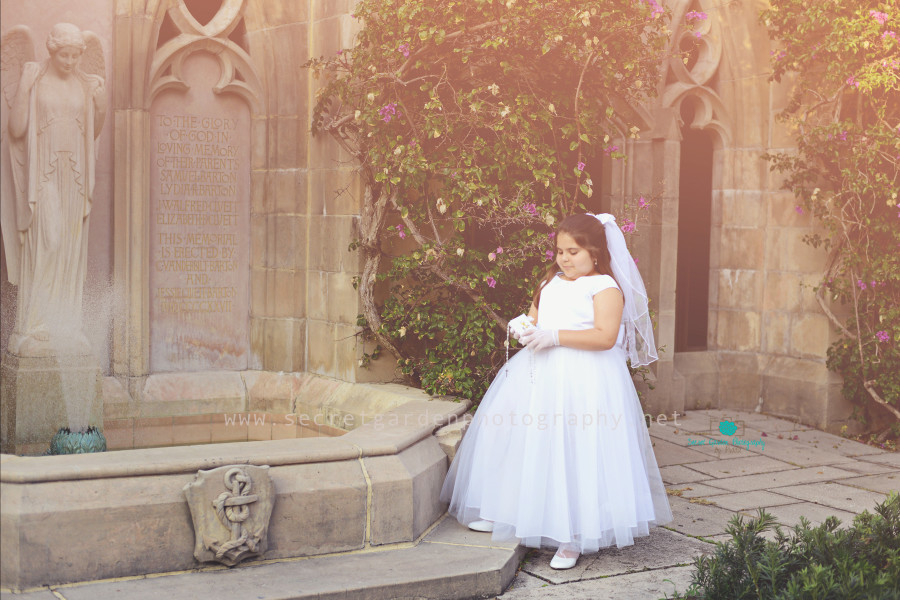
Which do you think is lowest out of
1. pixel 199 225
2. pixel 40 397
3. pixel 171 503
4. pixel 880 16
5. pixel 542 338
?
pixel 171 503

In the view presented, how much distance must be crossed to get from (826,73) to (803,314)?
1.86m

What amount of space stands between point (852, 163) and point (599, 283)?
341cm

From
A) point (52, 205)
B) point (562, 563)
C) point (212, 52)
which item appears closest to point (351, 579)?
point (562, 563)

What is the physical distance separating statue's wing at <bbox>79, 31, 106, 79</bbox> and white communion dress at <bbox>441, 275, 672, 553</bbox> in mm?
2673

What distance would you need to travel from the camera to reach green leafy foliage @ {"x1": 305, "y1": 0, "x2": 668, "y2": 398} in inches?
230

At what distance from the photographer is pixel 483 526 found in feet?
15.8

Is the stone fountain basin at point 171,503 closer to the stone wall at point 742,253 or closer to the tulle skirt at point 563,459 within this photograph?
the tulle skirt at point 563,459

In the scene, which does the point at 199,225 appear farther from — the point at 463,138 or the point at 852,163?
the point at 852,163

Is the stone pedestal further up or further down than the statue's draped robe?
further down

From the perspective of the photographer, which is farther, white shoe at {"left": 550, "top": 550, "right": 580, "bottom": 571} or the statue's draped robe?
the statue's draped robe

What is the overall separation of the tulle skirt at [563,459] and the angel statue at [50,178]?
226 centimetres

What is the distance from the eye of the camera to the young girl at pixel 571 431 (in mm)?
4637

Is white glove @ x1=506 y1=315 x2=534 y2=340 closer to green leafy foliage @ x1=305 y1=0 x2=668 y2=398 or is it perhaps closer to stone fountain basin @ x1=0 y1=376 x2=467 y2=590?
stone fountain basin @ x1=0 y1=376 x2=467 y2=590

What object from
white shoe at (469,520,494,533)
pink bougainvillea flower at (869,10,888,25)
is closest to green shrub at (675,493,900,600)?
white shoe at (469,520,494,533)
